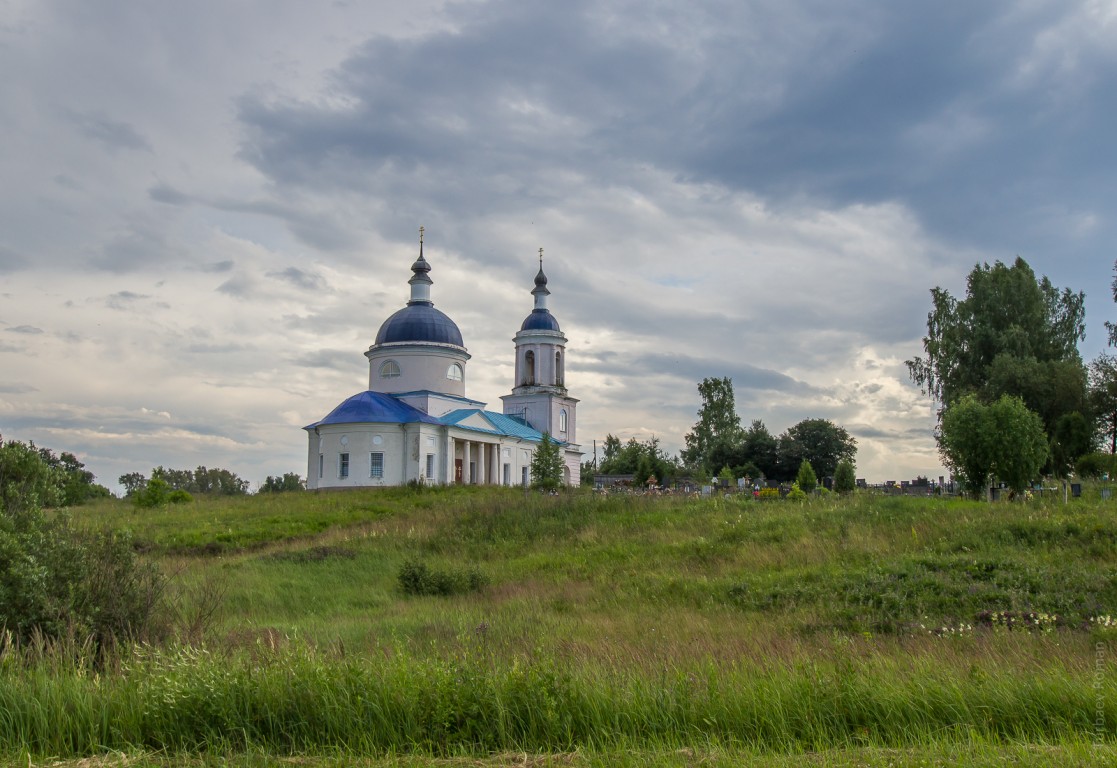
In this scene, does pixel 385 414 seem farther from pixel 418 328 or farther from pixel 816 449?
pixel 816 449

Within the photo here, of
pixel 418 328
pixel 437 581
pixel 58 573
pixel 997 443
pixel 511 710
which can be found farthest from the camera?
pixel 418 328

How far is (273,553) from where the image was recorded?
21188 mm

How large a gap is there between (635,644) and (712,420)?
59052mm

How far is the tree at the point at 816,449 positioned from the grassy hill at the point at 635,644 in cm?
3322

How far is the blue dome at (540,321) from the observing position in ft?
191

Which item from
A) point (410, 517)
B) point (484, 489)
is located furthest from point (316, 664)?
point (484, 489)

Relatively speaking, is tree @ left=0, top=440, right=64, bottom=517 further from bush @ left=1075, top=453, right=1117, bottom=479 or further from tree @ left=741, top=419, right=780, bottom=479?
tree @ left=741, top=419, right=780, bottom=479

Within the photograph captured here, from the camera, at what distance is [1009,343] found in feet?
133

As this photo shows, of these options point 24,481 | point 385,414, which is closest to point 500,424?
point 385,414

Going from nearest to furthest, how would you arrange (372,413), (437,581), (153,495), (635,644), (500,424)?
(635,644), (437,581), (153,495), (372,413), (500,424)

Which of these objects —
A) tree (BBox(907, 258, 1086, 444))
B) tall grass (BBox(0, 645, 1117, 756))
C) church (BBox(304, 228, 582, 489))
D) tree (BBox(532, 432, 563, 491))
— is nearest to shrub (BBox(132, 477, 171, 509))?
church (BBox(304, 228, 582, 489))

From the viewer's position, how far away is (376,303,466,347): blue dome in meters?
47.2

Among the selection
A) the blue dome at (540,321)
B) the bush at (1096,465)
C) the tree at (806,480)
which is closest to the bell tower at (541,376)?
the blue dome at (540,321)

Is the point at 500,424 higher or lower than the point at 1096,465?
higher
